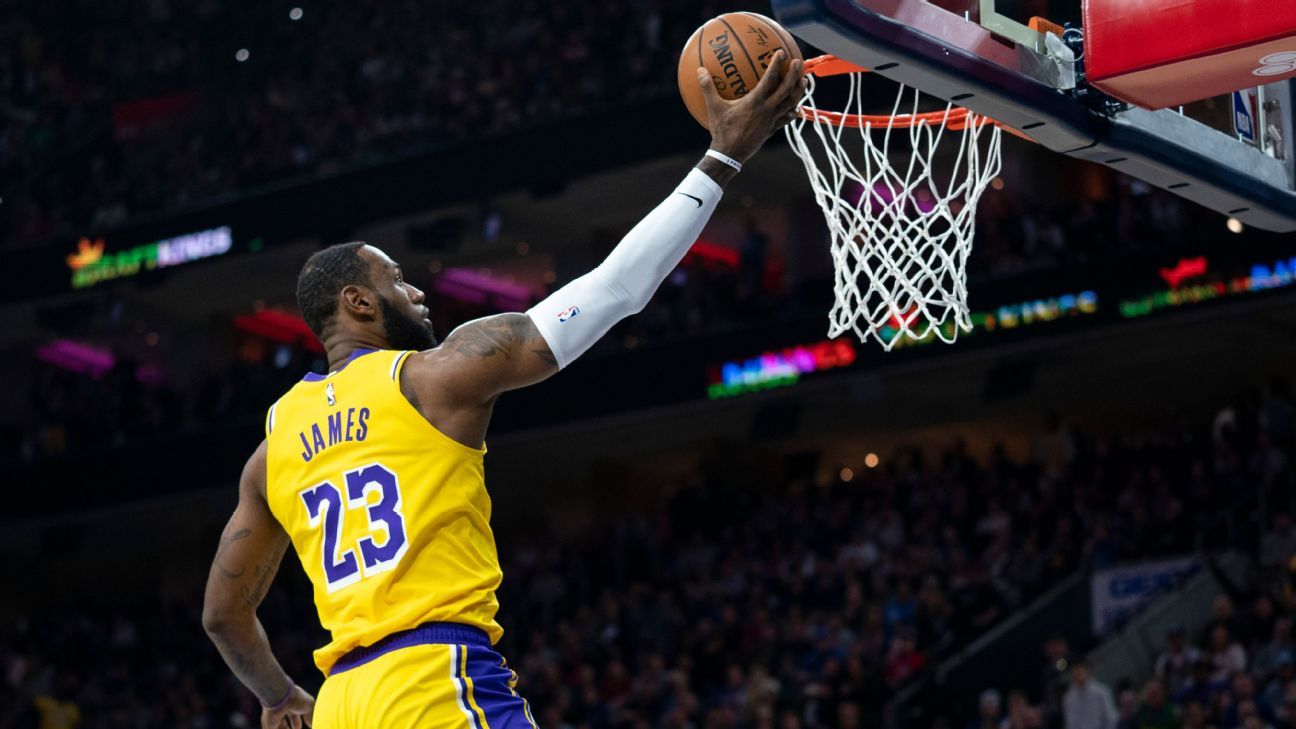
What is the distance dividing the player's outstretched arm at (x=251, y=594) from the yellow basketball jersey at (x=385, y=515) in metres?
0.20

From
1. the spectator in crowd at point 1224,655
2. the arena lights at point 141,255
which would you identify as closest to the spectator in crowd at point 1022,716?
the spectator in crowd at point 1224,655

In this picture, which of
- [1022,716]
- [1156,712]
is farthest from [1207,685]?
[1022,716]

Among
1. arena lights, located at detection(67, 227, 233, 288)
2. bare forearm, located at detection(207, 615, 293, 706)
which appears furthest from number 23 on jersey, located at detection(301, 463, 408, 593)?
arena lights, located at detection(67, 227, 233, 288)

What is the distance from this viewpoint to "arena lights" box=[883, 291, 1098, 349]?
1788 centimetres

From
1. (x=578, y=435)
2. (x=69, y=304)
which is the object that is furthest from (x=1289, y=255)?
(x=69, y=304)

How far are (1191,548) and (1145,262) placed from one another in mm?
3075

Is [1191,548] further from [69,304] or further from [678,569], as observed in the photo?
[69,304]

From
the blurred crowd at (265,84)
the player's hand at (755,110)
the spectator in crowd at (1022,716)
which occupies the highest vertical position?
the blurred crowd at (265,84)

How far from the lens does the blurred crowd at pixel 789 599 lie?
14.9 metres

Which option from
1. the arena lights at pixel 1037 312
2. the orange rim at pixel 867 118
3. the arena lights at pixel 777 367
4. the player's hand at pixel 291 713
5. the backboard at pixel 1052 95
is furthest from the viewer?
the arena lights at pixel 777 367

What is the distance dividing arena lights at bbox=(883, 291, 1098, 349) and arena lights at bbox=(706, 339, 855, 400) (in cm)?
108

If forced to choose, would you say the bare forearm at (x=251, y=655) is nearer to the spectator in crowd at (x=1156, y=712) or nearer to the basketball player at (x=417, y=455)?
the basketball player at (x=417, y=455)

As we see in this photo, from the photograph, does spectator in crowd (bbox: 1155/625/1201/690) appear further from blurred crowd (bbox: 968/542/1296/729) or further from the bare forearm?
the bare forearm

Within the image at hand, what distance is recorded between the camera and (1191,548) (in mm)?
15984
